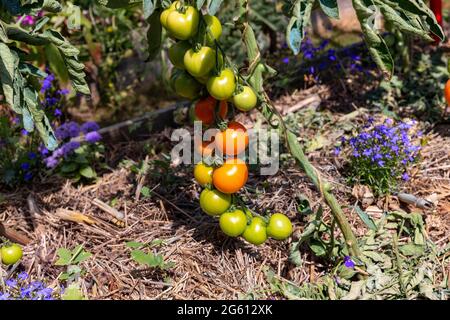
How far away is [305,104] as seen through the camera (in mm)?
3332

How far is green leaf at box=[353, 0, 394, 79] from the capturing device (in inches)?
65.1

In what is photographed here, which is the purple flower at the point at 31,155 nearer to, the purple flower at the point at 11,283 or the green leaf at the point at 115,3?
the purple flower at the point at 11,283

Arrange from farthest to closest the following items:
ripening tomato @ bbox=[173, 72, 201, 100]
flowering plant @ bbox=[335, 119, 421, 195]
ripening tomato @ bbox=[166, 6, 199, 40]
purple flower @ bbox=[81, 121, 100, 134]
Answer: purple flower @ bbox=[81, 121, 100, 134] → flowering plant @ bbox=[335, 119, 421, 195] → ripening tomato @ bbox=[173, 72, 201, 100] → ripening tomato @ bbox=[166, 6, 199, 40]

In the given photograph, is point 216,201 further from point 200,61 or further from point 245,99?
point 200,61

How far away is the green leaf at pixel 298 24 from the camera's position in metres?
1.68

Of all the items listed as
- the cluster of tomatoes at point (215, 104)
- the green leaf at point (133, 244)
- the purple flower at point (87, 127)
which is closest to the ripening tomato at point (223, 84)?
the cluster of tomatoes at point (215, 104)

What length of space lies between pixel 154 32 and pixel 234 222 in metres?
0.78

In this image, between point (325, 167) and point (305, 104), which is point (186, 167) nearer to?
point (325, 167)

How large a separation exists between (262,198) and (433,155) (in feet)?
2.99

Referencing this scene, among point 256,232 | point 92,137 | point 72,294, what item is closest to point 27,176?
point 92,137

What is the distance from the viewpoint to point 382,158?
8.17 feet

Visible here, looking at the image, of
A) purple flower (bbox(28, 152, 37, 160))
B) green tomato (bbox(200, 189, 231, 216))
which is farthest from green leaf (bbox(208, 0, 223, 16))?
purple flower (bbox(28, 152, 37, 160))

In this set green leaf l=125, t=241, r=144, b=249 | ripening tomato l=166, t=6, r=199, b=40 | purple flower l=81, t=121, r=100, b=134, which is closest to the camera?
ripening tomato l=166, t=6, r=199, b=40

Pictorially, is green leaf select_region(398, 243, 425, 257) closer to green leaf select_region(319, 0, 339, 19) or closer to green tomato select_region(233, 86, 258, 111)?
green tomato select_region(233, 86, 258, 111)
